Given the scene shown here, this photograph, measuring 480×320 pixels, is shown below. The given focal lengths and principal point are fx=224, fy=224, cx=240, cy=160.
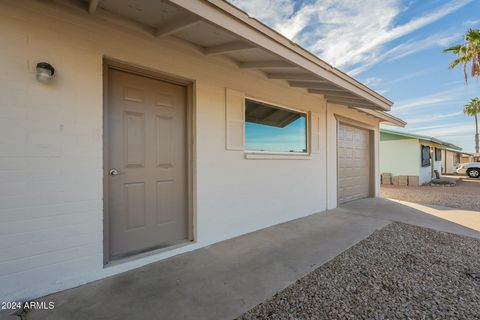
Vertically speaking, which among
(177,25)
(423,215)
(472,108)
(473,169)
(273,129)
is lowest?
(423,215)

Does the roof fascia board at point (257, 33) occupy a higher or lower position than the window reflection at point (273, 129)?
higher

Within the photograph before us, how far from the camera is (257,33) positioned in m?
2.41

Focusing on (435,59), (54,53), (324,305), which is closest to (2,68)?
(54,53)

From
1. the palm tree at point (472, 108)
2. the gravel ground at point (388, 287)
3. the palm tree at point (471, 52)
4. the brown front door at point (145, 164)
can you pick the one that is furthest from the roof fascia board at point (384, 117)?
the palm tree at point (472, 108)

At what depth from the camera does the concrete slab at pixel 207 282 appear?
6.04 ft

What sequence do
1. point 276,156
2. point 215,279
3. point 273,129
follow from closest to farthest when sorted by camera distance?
point 215,279
point 276,156
point 273,129

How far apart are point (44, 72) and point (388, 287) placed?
12.4 feet

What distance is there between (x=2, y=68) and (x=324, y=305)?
336cm

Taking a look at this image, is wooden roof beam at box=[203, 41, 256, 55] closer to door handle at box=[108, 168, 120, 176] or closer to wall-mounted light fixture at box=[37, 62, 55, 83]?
wall-mounted light fixture at box=[37, 62, 55, 83]

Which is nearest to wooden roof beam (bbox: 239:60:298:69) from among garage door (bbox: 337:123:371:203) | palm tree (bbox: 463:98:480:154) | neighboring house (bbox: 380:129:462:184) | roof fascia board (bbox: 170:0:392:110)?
roof fascia board (bbox: 170:0:392:110)

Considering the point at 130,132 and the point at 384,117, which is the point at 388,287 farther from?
the point at 384,117

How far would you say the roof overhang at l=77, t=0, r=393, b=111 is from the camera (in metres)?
2.02

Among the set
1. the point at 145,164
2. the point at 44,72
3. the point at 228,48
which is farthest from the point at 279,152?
the point at 44,72

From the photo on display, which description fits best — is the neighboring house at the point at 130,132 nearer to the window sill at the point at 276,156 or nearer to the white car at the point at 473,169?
the window sill at the point at 276,156
